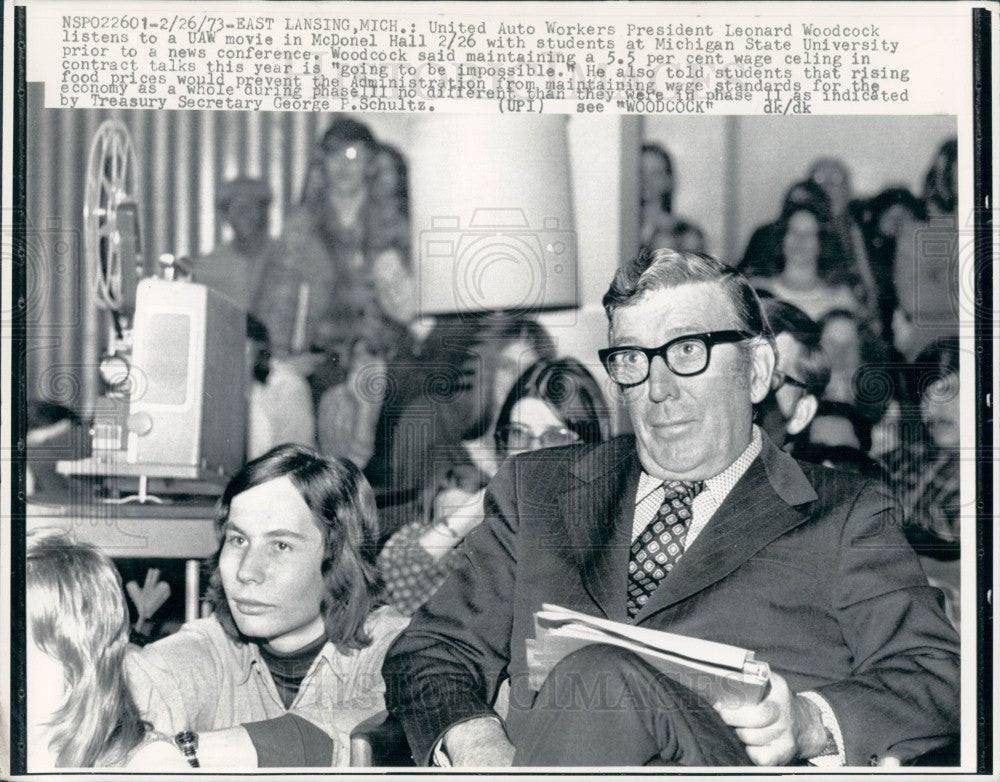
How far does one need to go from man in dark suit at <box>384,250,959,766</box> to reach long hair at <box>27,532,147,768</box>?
60 centimetres

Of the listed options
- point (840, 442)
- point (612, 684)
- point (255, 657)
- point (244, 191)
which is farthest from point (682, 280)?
point (255, 657)

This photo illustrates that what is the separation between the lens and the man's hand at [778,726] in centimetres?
234

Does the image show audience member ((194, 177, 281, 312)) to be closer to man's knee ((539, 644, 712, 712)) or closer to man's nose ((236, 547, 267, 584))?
man's nose ((236, 547, 267, 584))

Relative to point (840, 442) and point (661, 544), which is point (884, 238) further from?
point (661, 544)

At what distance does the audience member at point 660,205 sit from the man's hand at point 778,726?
97 cm

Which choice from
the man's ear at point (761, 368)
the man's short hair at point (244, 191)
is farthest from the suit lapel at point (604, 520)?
the man's short hair at point (244, 191)

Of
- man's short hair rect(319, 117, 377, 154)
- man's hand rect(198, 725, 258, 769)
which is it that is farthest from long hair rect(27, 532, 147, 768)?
man's short hair rect(319, 117, 377, 154)

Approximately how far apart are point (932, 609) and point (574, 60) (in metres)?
1.44

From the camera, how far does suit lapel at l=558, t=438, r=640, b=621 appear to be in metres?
2.37

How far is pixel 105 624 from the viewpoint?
8.00 ft

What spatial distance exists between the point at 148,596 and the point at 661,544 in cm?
113

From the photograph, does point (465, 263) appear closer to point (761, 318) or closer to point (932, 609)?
point (761, 318)

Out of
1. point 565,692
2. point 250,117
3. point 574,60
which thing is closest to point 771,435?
point 565,692

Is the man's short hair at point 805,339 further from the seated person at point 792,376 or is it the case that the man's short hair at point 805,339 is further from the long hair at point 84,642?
the long hair at point 84,642
